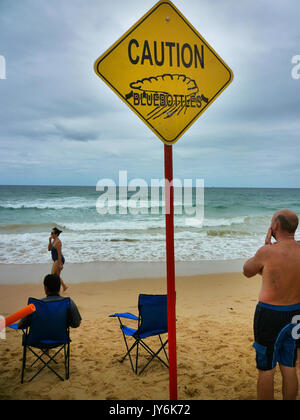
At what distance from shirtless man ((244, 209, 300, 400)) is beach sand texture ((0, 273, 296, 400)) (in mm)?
830

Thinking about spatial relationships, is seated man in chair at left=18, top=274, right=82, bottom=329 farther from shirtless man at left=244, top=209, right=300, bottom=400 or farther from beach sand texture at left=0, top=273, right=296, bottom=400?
shirtless man at left=244, top=209, right=300, bottom=400

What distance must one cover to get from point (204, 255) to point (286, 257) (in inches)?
411

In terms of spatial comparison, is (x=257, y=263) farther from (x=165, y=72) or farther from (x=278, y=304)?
(x=165, y=72)

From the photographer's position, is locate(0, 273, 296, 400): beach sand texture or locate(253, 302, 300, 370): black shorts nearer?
locate(253, 302, 300, 370): black shorts

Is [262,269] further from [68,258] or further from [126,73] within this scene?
[68,258]

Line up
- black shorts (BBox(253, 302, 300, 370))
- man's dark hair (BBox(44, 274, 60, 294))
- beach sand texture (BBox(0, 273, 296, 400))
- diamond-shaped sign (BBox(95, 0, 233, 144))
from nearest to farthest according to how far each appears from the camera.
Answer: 1. diamond-shaped sign (BBox(95, 0, 233, 144))
2. black shorts (BBox(253, 302, 300, 370))
3. beach sand texture (BBox(0, 273, 296, 400))
4. man's dark hair (BBox(44, 274, 60, 294))

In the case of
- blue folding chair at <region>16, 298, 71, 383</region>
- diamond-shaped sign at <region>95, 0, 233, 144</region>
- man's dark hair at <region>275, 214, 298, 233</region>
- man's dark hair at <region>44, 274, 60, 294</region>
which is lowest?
blue folding chair at <region>16, 298, 71, 383</region>

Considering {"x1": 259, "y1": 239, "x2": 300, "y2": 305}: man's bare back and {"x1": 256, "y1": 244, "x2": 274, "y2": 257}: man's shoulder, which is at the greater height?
{"x1": 256, "y1": 244, "x2": 274, "y2": 257}: man's shoulder

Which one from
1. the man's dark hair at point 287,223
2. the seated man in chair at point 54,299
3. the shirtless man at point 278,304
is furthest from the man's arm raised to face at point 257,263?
the seated man in chair at point 54,299

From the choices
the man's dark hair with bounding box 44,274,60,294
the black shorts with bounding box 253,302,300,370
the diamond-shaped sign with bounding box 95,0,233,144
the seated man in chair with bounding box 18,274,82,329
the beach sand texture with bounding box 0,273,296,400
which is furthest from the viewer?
the man's dark hair with bounding box 44,274,60,294

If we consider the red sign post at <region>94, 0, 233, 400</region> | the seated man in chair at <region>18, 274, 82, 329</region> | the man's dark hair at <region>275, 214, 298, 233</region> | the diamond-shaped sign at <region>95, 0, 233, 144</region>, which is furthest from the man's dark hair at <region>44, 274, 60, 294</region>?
the man's dark hair at <region>275, 214, 298, 233</region>

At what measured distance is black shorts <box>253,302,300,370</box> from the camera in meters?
2.80

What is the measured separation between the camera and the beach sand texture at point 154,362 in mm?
3695

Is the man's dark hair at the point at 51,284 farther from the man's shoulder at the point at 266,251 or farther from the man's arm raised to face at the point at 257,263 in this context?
the man's shoulder at the point at 266,251
